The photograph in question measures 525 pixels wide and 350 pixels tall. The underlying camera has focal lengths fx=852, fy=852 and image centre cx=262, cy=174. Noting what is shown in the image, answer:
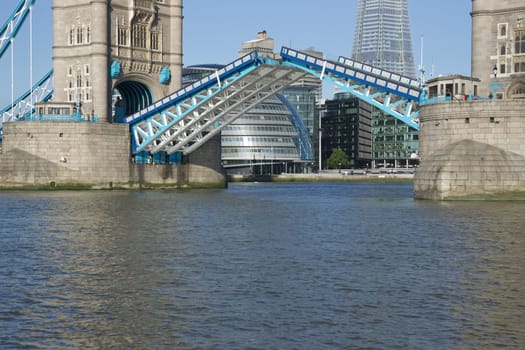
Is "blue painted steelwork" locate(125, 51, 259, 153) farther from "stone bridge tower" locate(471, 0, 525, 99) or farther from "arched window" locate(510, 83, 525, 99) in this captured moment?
"arched window" locate(510, 83, 525, 99)

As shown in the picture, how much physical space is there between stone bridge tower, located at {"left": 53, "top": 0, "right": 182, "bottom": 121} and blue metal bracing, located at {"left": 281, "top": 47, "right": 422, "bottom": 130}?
1718 centimetres

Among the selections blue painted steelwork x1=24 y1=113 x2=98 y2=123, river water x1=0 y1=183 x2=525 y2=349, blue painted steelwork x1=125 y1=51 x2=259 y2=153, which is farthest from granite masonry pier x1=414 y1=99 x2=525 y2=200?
blue painted steelwork x1=24 y1=113 x2=98 y2=123

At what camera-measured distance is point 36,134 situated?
75875 mm

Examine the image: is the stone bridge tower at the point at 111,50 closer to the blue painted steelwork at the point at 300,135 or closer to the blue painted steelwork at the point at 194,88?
the blue painted steelwork at the point at 194,88

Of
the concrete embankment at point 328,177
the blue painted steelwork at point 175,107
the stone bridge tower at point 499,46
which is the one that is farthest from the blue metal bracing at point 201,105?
the concrete embankment at point 328,177

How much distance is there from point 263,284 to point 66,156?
187 ft

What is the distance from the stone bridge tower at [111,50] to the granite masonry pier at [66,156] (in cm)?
334

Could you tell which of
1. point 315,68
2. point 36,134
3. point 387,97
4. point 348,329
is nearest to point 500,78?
point 387,97

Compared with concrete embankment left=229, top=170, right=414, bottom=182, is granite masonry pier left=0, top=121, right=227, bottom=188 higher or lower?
higher

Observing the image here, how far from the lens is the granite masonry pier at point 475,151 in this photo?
53125 mm

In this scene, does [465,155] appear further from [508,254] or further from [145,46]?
[145,46]

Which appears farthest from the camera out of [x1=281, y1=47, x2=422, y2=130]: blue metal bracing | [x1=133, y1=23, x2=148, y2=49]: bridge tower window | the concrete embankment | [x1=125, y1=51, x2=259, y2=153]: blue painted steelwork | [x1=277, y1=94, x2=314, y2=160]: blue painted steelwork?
[x1=277, y1=94, x2=314, y2=160]: blue painted steelwork

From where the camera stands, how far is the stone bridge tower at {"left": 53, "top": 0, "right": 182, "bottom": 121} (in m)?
81.3

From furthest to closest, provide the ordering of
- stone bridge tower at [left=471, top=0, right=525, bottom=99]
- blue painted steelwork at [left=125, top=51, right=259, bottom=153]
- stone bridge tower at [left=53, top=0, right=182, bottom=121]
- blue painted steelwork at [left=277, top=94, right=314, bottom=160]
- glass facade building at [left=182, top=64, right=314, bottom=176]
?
blue painted steelwork at [left=277, top=94, right=314, bottom=160] → glass facade building at [left=182, top=64, right=314, bottom=176] → stone bridge tower at [left=53, top=0, right=182, bottom=121] → blue painted steelwork at [left=125, top=51, right=259, bottom=153] → stone bridge tower at [left=471, top=0, right=525, bottom=99]
